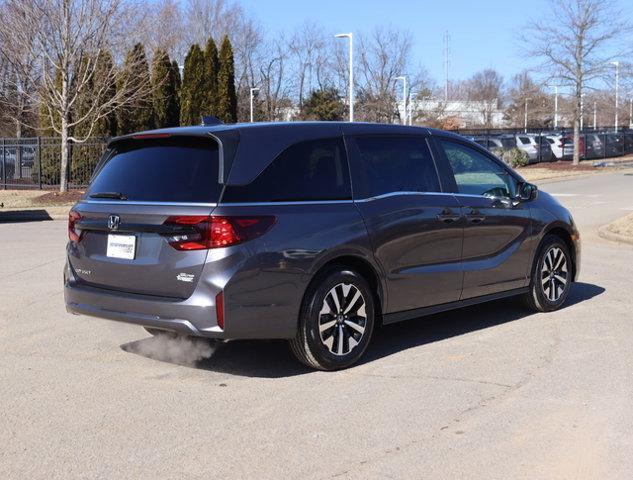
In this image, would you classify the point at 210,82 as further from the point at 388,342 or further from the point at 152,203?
the point at 152,203

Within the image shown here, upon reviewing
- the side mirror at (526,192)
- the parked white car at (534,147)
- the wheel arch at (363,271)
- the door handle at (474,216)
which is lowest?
the wheel arch at (363,271)

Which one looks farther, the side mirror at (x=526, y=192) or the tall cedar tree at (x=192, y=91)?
the tall cedar tree at (x=192, y=91)

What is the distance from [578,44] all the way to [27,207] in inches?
1092

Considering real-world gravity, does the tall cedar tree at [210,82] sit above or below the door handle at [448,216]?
above

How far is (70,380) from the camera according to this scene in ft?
18.4

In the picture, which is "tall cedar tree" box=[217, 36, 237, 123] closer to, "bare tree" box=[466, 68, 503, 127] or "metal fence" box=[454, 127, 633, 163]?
"metal fence" box=[454, 127, 633, 163]


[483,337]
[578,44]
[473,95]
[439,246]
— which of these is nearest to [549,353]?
[483,337]

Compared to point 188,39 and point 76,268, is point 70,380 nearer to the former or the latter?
point 76,268

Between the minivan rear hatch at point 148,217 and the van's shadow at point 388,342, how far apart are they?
934 millimetres

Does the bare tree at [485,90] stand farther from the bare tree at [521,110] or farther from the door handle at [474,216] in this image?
the door handle at [474,216]

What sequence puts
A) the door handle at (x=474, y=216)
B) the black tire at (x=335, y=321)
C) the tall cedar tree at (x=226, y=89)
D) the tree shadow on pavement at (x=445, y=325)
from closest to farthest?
the black tire at (x=335, y=321) → the tree shadow on pavement at (x=445, y=325) → the door handle at (x=474, y=216) → the tall cedar tree at (x=226, y=89)

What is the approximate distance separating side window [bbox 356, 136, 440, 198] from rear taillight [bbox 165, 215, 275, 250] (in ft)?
3.50

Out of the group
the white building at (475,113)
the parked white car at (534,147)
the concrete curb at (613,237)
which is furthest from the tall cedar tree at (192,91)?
the white building at (475,113)

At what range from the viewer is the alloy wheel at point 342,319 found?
18.6 feet
